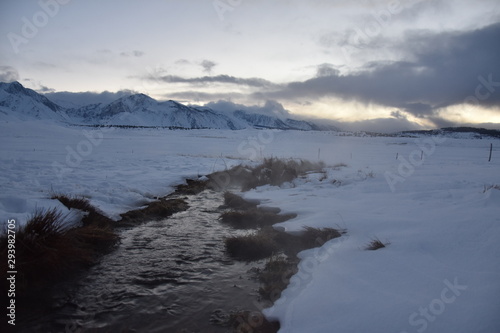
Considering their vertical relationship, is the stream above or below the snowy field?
below

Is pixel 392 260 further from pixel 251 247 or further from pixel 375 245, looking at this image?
pixel 251 247

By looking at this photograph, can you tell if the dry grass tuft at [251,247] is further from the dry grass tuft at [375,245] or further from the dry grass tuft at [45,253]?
the dry grass tuft at [45,253]

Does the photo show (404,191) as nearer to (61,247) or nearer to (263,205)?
(263,205)

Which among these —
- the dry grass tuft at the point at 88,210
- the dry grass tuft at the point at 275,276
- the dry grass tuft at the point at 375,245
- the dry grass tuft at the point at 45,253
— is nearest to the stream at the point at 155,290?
the dry grass tuft at the point at 275,276

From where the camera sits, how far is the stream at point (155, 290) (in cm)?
450

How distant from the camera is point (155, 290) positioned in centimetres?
545

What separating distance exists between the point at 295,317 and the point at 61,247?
4659mm

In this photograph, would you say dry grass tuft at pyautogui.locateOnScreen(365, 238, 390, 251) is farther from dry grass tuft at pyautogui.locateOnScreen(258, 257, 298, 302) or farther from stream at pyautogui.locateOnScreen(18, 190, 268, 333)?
stream at pyautogui.locateOnScreen(18, 190, 268, 333)

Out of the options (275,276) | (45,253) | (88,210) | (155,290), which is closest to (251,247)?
(275,276)

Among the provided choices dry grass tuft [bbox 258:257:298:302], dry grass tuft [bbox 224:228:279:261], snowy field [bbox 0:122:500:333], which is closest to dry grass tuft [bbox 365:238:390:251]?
snowy field [bbox 0:122:500:333]

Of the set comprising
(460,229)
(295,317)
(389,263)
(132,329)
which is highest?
(460,229)

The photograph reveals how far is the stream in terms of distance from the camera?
4.50m

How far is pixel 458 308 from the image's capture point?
145 inches

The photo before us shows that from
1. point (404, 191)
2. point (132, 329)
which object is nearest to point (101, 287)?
point (132, 329)
